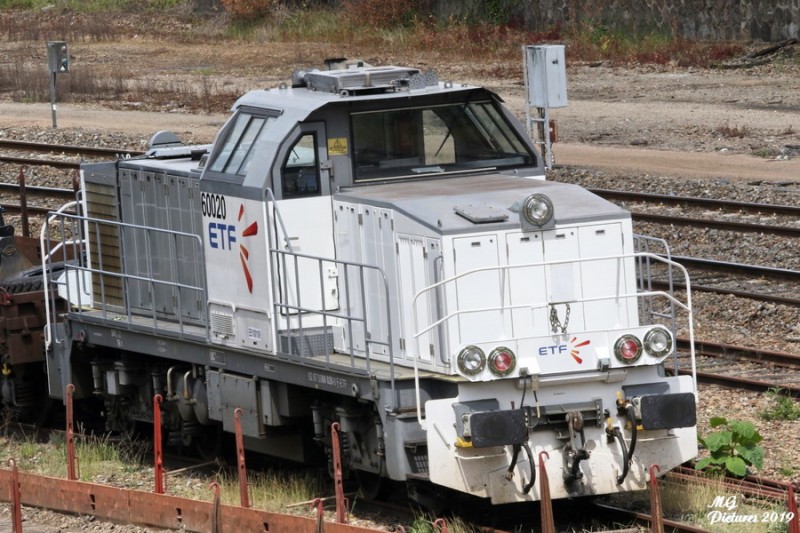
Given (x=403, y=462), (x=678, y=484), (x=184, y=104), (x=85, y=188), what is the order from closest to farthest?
(x=403, y=462), (x=678, y=484), (x=85, y=188), (x=184, y=104)

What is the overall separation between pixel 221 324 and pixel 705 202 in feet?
38.4

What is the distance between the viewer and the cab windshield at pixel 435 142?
10.9 m

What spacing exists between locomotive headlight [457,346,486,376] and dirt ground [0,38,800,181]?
16326 mm

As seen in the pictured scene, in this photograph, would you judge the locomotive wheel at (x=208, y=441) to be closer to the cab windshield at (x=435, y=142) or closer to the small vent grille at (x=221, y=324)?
the small vent grille at (x=221, y=324)

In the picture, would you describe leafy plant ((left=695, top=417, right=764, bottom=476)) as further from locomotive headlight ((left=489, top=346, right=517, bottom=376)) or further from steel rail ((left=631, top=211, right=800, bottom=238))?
steel rail ((left=631, top=211, right=800, bottom=238))

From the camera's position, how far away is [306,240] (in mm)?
10750

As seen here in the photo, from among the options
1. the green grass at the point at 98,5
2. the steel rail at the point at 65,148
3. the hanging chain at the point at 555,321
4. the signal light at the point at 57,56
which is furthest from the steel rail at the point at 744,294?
the green grass at the point at 98,5

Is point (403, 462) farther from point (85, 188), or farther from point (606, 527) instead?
point (85, 188)

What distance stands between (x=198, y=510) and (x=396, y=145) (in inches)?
117

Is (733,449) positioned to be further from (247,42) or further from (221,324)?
(247,42)

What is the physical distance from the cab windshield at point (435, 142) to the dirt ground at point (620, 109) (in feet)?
47.2

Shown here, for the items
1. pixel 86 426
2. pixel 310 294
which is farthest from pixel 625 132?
pixel 310 294

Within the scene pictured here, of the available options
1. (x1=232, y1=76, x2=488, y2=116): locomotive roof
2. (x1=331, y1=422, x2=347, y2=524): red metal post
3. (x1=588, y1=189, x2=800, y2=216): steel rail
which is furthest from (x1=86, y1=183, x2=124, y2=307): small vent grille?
(x1=588, y1=189, x2=800, y2=216): steel rail

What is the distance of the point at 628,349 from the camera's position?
9.53 m
